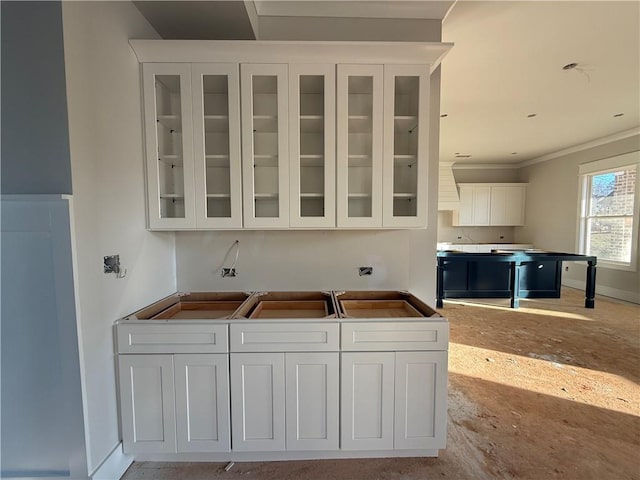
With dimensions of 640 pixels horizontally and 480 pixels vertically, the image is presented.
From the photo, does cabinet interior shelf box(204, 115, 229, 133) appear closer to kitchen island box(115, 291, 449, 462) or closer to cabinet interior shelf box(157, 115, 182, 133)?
cabinet interior shelf box(157, 115, 182, 133)

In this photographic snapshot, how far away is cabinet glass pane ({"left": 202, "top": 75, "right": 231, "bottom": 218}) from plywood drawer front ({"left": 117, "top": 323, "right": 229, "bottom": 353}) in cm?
68

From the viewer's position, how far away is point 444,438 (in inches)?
61.5

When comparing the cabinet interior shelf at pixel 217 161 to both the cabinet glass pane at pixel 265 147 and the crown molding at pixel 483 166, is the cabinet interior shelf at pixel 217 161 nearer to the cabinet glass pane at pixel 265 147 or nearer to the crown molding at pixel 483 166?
the cabinet glass pane at pixel 265 147

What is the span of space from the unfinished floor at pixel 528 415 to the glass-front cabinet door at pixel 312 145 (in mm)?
1445

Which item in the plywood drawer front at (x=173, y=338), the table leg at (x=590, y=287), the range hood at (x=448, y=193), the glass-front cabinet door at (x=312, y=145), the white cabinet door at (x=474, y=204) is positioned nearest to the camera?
the plywood drawer front at (x=173, y=338)

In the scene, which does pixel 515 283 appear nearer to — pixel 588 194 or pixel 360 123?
pixel 588 194

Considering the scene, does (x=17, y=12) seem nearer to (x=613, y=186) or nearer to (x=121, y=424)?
(x=121, y=424)

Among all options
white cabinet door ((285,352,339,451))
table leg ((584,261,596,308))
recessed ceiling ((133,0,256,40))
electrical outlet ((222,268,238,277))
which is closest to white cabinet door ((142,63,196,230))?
recessed ceiling ((133,0,256,40))

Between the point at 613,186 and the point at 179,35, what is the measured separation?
682 centimetres

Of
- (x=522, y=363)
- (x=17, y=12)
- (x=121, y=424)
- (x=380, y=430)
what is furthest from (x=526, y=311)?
(x=17, y=12)

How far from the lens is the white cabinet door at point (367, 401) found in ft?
5.03

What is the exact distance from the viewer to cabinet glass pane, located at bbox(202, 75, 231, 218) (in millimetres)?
1728

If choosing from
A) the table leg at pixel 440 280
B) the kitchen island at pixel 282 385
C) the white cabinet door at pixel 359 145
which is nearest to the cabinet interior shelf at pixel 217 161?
the white cabinet door at pixel 359 145

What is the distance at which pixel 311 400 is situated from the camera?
60.6 inches
